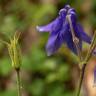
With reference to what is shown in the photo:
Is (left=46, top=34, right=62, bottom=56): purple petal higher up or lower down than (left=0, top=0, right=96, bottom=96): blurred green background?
higher up

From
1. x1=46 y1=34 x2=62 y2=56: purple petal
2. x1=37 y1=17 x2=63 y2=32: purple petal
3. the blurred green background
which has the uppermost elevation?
x1=37 y1=17 x2=63 y2=32: purple petal

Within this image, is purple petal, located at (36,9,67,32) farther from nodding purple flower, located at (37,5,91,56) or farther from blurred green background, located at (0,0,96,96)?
blurred green background, located at (0,0,96,96)

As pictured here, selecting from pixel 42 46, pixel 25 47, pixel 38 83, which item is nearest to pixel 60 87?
pixel 38 83

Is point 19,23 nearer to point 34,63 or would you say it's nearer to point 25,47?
point 25,47

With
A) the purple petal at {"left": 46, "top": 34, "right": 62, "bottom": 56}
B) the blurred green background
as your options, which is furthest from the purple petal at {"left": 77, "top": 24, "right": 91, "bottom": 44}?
the blurred green background

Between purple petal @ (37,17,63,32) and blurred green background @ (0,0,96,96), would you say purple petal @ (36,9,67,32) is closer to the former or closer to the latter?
purple petal @ (37,17,63,32)

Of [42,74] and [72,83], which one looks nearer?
[42,74]

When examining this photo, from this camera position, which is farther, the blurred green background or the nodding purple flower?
the blurred green background

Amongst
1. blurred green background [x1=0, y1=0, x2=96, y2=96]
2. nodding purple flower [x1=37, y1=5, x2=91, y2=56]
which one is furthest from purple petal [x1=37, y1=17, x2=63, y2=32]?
blurred green background [x1=0, y1=0, x2=96, y2=96]

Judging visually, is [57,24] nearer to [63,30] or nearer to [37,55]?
[63,30]
